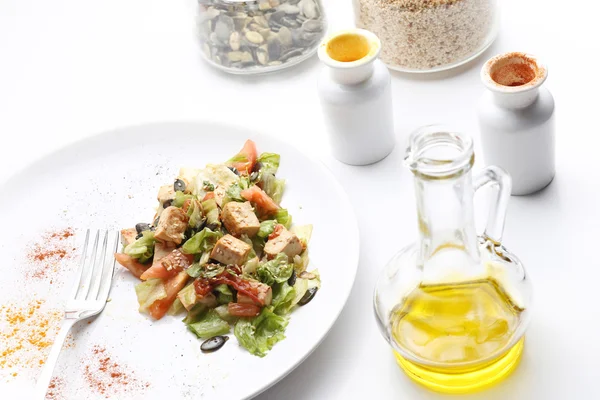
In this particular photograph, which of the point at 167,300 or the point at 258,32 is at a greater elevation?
the point at 258,32

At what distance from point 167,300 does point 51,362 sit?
202 mm

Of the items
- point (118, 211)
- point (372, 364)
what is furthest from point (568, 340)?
point (118, 211)

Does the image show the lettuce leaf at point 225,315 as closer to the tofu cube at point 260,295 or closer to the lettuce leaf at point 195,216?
the tofu cube at point 260,295

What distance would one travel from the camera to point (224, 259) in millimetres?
1329

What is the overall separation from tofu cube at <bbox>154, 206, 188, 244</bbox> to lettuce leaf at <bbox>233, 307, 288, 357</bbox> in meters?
0.19

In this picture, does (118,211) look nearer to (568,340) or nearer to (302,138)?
(302,138)

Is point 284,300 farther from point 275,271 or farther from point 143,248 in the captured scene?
point 143,248

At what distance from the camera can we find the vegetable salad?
4.20ft

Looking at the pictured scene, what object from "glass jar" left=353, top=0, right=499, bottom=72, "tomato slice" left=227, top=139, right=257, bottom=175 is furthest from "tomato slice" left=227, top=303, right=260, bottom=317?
"glass jar" left=353, top=0, right=499, bottom=72

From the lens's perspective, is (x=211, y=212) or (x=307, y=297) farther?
(x=211, y=212)

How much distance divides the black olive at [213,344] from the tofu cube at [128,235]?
26cm

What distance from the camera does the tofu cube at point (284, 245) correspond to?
1.34m

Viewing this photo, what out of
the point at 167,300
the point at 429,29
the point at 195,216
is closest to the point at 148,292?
the point at 167,300

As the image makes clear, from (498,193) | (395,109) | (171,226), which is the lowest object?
(395,109)
